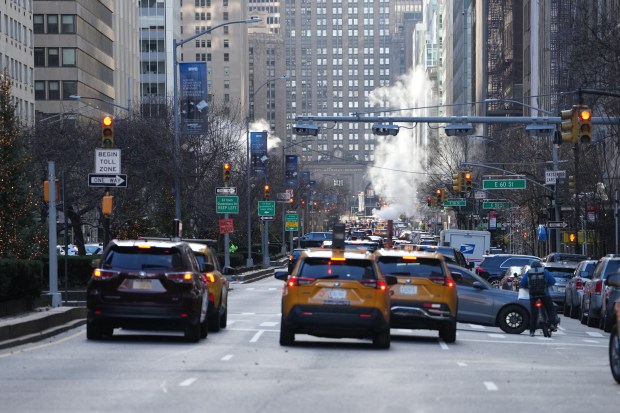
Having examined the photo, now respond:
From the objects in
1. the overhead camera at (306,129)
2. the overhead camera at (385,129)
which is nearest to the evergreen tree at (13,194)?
the overhead camera at (306,129)

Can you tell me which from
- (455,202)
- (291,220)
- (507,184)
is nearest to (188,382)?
(507,184)

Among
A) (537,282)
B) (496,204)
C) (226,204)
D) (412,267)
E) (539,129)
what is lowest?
(537,282)

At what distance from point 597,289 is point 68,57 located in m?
81.8

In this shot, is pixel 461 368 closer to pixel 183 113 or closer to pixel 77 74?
pixel 183 113

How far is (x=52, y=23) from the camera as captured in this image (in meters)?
111

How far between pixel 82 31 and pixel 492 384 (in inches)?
3867

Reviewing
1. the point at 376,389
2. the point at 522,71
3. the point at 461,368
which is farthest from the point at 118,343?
the point at 522,71

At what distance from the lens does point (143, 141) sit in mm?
66125

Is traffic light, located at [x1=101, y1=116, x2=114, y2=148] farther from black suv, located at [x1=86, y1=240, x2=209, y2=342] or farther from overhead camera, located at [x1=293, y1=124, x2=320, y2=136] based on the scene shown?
overhead camera, located at [x1=293, y1=124, x2=320, y2=136]

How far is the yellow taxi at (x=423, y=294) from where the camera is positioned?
25.7 m

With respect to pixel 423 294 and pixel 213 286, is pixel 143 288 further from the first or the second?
pixel 423 294

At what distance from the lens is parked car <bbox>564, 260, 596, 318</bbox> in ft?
127

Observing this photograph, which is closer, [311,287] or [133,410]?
[133,410]

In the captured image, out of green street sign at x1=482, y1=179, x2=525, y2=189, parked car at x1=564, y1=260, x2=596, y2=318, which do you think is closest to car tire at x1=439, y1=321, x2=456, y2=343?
parked car at x1=564, y1=260, x2=596, y2=318
